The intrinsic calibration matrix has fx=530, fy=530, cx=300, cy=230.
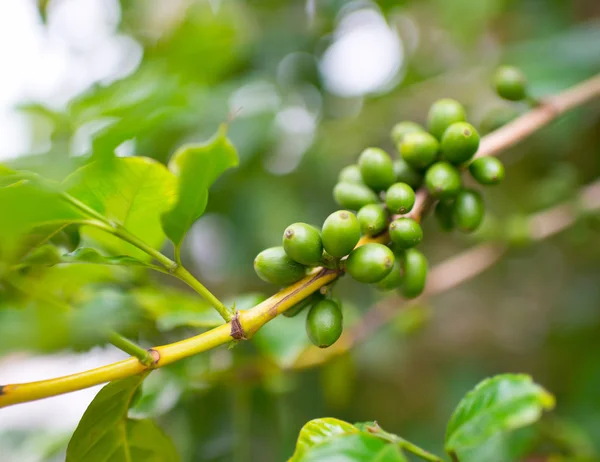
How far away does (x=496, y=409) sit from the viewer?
587 millimetres

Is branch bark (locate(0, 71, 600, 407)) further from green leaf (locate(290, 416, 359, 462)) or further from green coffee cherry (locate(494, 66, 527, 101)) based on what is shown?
green coffee cherry (locate(494, 66, 527, 101))

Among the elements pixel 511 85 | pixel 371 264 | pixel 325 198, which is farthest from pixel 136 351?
pixel 325 198

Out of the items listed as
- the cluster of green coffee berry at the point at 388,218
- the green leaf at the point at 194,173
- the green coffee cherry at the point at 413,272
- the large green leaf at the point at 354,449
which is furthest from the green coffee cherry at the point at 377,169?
the large green leaf at the point at 354,449

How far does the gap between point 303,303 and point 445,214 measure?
11.0 inches

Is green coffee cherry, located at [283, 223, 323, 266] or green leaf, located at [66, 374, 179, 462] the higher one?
green coffee cherry, located at [283, 223, 323, 266]

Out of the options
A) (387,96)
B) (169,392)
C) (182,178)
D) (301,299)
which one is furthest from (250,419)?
(387,96)

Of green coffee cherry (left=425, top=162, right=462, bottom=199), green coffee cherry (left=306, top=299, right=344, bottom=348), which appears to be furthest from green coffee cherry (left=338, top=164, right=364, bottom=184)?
green coffee cherry (left=306, top=299, right=344, bottom=348)

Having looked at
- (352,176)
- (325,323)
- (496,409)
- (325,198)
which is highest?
(325,198)

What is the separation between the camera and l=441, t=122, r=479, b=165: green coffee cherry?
0.70 meters

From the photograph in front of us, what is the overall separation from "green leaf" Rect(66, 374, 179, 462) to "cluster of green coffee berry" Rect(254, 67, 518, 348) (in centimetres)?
22

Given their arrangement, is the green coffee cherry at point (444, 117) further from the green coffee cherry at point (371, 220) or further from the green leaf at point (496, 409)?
the green leaf at point (496, 409)

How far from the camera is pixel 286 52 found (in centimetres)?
190

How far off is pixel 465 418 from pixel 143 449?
408mm

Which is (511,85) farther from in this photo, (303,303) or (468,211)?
(303,303)
